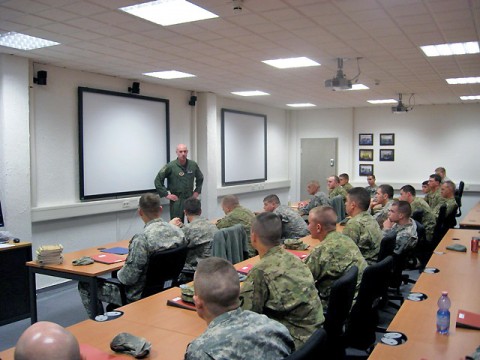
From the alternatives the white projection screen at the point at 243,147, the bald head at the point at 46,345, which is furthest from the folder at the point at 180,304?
the white projection screen at the point at 243,147

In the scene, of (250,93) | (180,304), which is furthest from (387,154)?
(180,304)

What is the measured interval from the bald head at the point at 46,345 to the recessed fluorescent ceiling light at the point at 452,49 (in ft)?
15.5

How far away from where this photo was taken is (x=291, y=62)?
18.6ft

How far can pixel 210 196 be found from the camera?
846cm

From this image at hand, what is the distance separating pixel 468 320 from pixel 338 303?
0.68 metres

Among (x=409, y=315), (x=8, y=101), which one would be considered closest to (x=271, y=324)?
(x=409, y=315)

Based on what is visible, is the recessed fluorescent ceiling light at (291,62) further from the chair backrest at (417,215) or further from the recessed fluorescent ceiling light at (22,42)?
the recessed fluorescent ceiling light at (22,42)

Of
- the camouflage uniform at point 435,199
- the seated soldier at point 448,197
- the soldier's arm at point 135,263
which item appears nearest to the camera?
the soldier's arm at point 135,263

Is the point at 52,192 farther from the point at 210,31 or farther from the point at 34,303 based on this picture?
the point at 210,31

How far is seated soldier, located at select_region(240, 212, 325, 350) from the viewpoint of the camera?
2285 millimetres

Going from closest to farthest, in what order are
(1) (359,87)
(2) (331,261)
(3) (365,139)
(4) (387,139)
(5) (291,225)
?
(2) (331,261)
(5) (291,225)
(1) (359,87)
(4) (387,139)
(3) (365,139)

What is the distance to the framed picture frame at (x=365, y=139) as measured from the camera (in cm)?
1122

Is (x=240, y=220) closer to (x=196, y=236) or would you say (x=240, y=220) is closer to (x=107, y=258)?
(x=196, y=236)

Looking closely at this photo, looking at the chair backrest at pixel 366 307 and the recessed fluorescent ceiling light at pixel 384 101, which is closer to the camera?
the chair backrest at pixel 366 307
